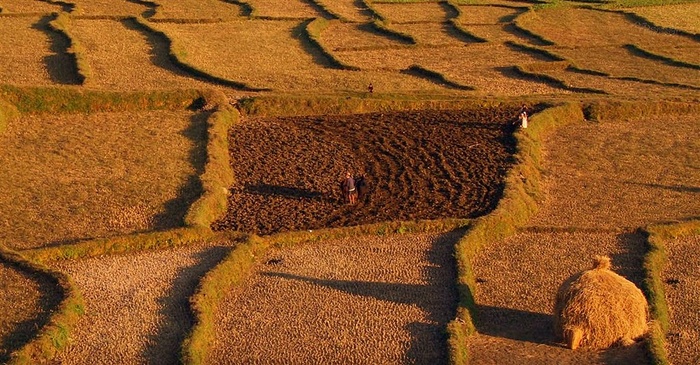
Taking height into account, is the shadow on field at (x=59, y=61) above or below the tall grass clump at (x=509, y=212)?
below

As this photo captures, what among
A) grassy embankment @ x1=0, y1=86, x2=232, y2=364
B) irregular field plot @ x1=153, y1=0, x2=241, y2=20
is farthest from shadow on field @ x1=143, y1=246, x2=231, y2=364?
irregular field plot @ x1=153, y1=0, x2=241, y2=20

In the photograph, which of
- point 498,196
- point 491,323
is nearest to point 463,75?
point 498,196

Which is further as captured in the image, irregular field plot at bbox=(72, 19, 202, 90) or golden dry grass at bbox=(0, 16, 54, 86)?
irregular field plot at bbox=(72, 19, 202, 90)

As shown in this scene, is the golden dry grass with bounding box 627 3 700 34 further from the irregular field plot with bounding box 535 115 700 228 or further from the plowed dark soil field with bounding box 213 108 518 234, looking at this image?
the plowed dark soil field with bounding box 213 108 518 234

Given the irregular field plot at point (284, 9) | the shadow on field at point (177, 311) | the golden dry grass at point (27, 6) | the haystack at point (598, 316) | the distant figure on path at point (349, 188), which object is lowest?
the golden dry grass at point (27, 6)

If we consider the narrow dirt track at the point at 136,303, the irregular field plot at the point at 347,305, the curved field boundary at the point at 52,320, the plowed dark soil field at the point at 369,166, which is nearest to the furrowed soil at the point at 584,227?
the irregular field plot at the point at 347,305

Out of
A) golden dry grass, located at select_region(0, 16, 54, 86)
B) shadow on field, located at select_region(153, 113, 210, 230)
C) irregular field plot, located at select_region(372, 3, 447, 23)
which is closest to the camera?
shadow on field, located at select_region(153, 113, 210, 230)

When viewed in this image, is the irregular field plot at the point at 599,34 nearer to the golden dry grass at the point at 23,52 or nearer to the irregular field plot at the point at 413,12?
the irregular field plot at the point at 413,12
